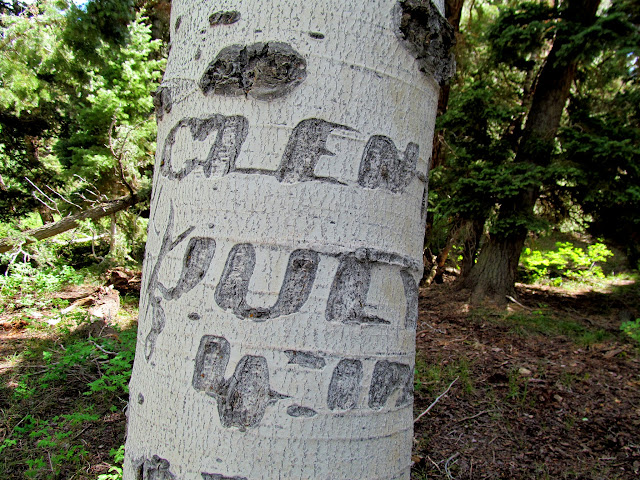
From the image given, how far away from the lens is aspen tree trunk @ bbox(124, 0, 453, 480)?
800 mm

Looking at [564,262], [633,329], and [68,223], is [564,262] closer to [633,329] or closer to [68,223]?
[633,329]

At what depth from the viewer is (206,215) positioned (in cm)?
86

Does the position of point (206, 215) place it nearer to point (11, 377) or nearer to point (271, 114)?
point (271, 114)

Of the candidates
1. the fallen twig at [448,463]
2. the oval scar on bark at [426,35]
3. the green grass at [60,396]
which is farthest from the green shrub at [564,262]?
the oval scar on bark at [426,35]

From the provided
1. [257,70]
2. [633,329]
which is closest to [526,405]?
[633,329]

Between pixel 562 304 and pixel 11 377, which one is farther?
pixel 562 304

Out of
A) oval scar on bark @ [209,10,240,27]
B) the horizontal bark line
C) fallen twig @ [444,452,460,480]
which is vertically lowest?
fallen twig @ [444,452,460,480]

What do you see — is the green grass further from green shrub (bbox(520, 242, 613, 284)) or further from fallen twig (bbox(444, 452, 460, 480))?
green shrub (bbox(520, 242, 613, 284))

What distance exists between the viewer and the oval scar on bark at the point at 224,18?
88 centimetres

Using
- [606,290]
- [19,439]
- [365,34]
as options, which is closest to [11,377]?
[19,439]

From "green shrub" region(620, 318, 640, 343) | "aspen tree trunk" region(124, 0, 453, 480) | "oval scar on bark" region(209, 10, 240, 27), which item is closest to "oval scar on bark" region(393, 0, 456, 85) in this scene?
"aspen tree trunk" region(124, 0, 453, 480)

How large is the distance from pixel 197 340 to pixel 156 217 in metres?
0.33

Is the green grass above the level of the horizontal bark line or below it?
below

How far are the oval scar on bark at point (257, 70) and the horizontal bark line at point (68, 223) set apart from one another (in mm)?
6500
